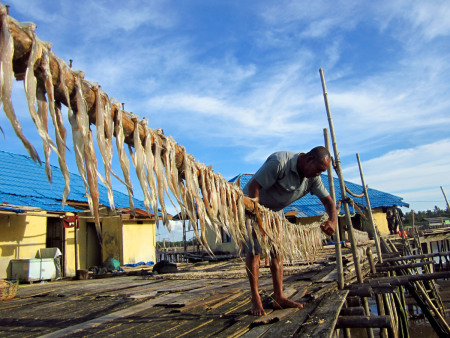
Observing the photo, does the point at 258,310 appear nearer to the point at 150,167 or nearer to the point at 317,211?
the point at 150,167

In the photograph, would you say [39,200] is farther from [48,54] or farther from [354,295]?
[48,54]

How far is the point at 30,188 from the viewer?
34.3 ft

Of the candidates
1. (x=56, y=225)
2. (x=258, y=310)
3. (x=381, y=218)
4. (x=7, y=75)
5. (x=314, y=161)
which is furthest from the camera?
(x=381, y=218)

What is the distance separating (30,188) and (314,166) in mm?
9735

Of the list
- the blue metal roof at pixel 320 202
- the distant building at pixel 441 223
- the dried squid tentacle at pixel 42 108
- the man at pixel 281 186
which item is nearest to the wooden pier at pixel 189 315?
the man at pixel 281 186

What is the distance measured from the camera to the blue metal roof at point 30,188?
30.7ft

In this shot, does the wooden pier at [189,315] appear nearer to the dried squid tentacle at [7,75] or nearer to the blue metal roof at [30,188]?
the dried squid tentacle at [7,75]

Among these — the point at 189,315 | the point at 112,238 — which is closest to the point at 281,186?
the point at 189,315

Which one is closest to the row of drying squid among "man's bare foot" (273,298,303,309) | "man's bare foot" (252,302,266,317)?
"man's bare foot" (252,302,266,317)

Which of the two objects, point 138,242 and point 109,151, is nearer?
point 109,151

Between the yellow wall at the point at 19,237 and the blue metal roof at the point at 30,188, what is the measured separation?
53 centimetres

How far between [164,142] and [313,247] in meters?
3.26

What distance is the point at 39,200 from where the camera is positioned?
9750mm

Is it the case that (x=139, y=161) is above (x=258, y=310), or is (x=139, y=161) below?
above
